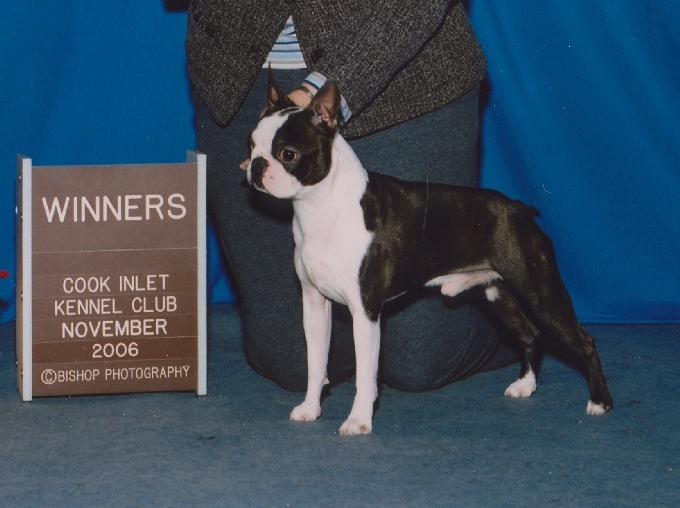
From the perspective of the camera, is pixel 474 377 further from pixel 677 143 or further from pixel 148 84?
pixel 148 84

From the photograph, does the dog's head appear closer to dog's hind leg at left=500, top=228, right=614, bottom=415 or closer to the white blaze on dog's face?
the white blaze on dog's face

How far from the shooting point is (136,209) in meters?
2.79

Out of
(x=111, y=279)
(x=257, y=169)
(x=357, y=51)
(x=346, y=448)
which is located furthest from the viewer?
(x=111, y=279)

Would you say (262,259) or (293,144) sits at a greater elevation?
(293,144)

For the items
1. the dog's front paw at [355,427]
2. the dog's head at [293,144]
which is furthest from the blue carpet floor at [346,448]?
the dog's head at [293,144]

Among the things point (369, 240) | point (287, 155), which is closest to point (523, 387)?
point (369, 240)

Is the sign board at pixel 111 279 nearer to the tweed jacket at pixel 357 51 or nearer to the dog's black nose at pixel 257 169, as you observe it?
the tweed jacket at pixel 357 51

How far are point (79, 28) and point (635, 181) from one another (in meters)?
1.96

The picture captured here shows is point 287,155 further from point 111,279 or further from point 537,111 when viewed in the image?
point 537,111

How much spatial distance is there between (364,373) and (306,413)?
23 cm

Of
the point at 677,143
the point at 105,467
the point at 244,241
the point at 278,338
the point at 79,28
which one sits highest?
the point at 79,28

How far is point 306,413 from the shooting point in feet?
8.74

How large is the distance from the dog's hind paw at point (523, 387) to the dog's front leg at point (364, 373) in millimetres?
509

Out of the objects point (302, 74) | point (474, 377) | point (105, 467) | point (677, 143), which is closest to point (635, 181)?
point (677, 143)
